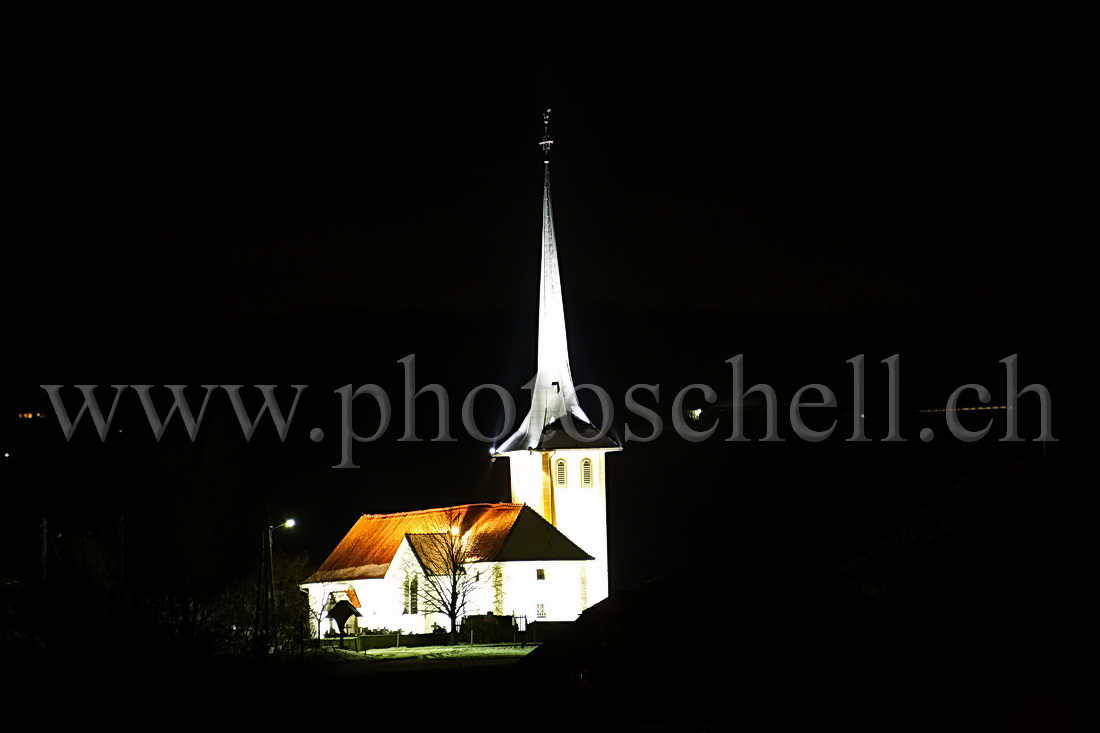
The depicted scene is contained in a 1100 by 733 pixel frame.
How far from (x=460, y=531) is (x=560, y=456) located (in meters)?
6.45

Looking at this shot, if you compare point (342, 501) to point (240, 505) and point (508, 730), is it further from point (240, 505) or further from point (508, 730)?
point (508, 730)

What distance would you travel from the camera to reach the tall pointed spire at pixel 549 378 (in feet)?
256

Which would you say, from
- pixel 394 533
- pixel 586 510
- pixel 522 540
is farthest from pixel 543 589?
pixel 394 533

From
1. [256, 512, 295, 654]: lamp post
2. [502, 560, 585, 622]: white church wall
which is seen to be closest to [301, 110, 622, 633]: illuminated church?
[502, 560, 585, 622]: white church wall

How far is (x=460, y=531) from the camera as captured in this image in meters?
73.9

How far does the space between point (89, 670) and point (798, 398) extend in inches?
3553

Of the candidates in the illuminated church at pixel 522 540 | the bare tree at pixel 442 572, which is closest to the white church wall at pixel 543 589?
the illuminated church at pixel 522 540

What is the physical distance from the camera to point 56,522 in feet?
225

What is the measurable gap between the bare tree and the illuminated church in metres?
0.07

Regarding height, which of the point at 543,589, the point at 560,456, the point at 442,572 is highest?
the point at 560,456

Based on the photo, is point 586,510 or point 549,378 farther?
point 549,378

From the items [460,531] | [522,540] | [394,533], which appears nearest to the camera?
[522,540]

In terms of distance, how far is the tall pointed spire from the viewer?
77938 mm

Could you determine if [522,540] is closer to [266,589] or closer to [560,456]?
[560,456]
